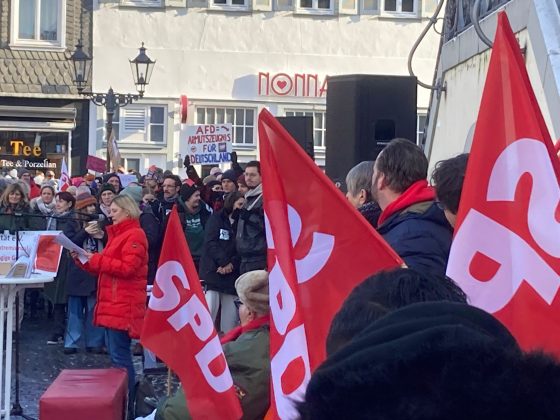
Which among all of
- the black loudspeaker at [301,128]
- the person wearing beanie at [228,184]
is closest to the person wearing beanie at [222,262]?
the person wearing beanie at [228,184]

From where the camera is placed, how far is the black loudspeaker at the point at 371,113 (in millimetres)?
8516

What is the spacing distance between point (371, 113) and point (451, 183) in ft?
17.2

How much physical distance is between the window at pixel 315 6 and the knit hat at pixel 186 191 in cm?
1543

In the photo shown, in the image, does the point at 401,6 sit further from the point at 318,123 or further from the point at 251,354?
the point at 251,354

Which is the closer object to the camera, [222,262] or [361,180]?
[361,180]

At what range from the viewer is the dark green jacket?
4105 millimetres

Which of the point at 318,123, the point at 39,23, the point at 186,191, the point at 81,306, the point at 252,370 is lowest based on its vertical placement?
the point at 81,306

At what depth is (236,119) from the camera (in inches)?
955

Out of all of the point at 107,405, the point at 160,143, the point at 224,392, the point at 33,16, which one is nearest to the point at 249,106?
the point at 160,143

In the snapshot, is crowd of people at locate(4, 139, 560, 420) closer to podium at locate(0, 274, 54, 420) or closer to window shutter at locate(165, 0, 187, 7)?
podium at locate(0, 274, 54, 420)

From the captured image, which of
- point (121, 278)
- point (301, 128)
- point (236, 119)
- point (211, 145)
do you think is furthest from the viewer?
point (236, 119)

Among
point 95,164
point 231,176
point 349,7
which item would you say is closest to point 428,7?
point 349,7

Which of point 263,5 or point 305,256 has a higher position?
point 263,5

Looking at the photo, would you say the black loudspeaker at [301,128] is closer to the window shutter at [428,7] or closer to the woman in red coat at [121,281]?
the woman in red coat at [121,281]
